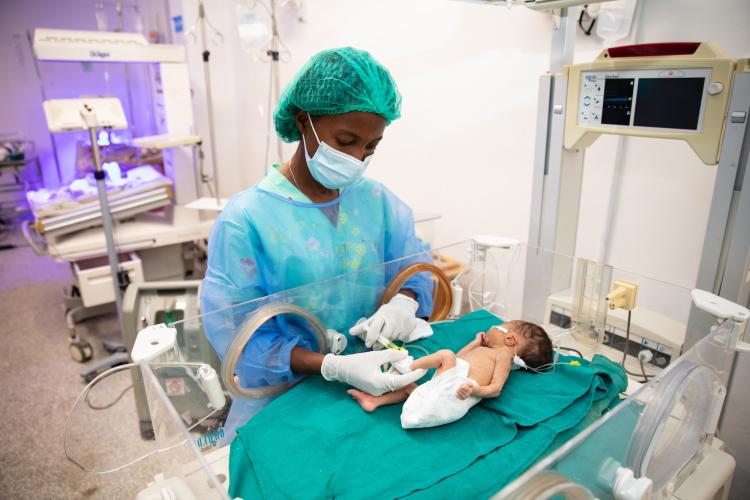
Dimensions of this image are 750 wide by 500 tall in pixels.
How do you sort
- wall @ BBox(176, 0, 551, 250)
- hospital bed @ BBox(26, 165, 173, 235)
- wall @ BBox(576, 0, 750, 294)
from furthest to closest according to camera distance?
hospital bed @ BBox(26, 165, 173, 235) → wall @ BBox(176, 0, 551, 250) → wall @ BBox(576, 0, 750, 294)

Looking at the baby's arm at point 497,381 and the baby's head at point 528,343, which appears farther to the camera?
the baby's head at point 528,343

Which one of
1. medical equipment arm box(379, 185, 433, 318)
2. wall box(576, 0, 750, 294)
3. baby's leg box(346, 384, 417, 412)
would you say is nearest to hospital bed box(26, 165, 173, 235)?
medical equipment arm box(379, 185, 433, 318)

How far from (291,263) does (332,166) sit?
9.9 inches

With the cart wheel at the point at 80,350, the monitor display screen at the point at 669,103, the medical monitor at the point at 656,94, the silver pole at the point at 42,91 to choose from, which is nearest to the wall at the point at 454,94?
the medical monitor at the point at 656,94

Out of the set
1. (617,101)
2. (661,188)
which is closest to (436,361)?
(617,101)

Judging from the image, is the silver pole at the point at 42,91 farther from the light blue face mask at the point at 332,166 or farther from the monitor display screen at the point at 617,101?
the monitor display screen at the point at 617,101

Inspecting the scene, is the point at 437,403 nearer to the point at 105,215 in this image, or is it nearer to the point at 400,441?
the point at 400,441

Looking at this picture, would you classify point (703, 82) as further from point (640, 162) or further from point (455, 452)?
point (455, 452)

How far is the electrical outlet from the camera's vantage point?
1386mm

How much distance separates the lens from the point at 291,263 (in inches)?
48.4

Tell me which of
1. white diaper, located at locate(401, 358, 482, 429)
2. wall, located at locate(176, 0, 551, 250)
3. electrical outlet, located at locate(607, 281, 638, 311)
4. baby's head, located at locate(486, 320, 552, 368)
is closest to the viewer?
white diaper, located at locate(401, 358, 482, 429)

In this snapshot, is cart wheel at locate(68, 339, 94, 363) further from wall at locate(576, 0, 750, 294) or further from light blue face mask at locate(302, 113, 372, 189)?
wall at locate(576, 0, 750, 294)

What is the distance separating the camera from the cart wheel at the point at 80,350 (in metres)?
2.72

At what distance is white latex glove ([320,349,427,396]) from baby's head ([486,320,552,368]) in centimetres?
28
